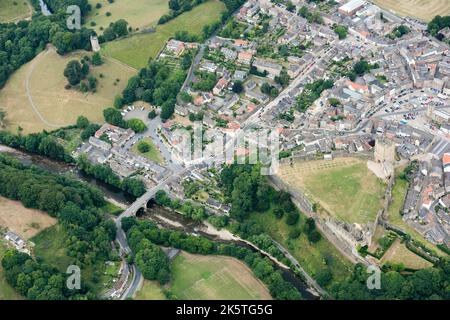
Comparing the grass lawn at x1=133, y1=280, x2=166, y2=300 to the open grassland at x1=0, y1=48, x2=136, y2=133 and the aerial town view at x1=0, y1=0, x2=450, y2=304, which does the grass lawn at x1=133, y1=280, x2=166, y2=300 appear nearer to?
the aerial town view at x1=0, y1=0, x2=450, y2=304

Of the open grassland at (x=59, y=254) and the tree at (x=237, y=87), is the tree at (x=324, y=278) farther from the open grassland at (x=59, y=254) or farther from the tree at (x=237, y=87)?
the tree at (x=237, y=87)

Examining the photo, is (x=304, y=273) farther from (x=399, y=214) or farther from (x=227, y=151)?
(x=227, y=151)

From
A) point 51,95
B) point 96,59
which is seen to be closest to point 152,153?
point 51,95

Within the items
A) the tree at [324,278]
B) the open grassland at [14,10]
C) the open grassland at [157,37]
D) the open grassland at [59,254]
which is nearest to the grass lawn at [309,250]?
the tree at [324,278]

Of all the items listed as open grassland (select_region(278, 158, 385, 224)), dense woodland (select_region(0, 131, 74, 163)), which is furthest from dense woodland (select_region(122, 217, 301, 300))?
dense woodland (select_region(0, 131, 74, 163))

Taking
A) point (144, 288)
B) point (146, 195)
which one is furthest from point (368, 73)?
point (144, 288)
